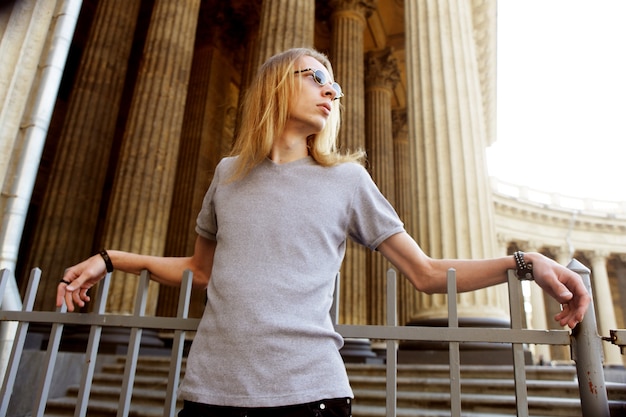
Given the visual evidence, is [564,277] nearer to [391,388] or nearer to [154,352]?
[391,388]

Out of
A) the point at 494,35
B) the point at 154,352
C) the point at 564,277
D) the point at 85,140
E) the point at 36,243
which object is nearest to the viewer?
the point at 564,277

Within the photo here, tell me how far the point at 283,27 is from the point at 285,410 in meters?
9.27

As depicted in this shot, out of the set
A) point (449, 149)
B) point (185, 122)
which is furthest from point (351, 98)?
point (449, 149)

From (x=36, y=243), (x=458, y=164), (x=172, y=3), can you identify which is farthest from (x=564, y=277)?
(x=172, y=3)

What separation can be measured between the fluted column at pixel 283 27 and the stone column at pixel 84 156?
3.74 meters

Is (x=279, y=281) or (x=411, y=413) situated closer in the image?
(x=279, y=281)

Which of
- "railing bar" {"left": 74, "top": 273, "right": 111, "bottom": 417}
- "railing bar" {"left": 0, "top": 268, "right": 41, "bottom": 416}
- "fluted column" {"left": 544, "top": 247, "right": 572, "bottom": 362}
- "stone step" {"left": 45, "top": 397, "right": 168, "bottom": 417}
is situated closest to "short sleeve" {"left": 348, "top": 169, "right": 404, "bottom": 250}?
"railing bar" {"left": 74, "top": 273, "right": 111, "bottom": 417}

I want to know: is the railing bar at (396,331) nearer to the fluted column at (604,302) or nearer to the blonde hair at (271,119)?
the blonde hair at (271,119)

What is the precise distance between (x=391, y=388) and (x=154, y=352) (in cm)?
761

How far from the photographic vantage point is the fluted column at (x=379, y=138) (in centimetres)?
1448

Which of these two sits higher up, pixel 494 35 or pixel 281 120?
pixel 494 35

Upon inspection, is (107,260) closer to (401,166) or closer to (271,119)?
(271,119)

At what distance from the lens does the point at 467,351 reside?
676 cm

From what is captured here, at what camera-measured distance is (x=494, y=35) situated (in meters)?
18.9
